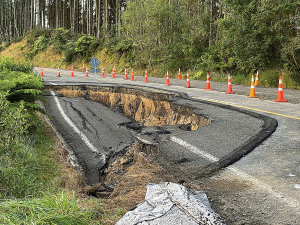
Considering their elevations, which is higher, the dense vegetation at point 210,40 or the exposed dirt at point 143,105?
the dense vegetation at point 210,40

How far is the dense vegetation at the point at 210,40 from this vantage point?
49.6 ft

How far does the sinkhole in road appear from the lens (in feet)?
13.5

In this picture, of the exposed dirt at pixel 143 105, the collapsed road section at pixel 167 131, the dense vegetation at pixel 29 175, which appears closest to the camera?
the dense vegetation at pixel 29 175

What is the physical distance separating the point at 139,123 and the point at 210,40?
15329 mm

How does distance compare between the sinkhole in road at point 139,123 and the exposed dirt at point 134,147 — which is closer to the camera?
the exposed dirt at point 134,147

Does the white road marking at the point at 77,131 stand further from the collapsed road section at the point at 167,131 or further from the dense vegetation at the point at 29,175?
the dense vegetation at the point at 29,175

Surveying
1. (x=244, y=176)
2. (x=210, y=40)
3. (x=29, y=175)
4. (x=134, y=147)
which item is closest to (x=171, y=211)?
(x=244, y=176)

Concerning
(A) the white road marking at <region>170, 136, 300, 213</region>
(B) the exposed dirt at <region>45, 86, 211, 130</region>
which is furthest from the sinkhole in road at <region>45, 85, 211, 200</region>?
(A) the white road marking at <region>170, 136, 300, 213</region>

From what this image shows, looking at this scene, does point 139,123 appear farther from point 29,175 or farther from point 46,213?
point 46,213

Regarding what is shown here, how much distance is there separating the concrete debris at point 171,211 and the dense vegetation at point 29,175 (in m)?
0.44

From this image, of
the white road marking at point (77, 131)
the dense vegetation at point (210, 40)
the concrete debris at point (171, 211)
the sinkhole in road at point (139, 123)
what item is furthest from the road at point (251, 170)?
the dense vegetation at point (210, 40)

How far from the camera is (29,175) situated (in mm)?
4918

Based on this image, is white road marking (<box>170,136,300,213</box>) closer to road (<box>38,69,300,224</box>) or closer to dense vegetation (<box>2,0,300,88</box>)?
road (<box>38,69,300,224</box>)

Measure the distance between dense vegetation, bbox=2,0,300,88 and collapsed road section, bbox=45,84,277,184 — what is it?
7064mm
